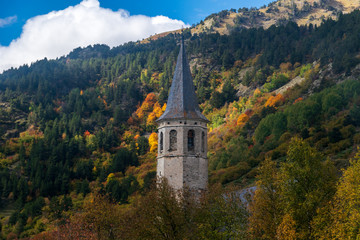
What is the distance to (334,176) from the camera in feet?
104

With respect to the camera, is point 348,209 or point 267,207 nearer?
point 348,209

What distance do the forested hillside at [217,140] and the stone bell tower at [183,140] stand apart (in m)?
3.71

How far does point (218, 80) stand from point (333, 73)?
62.9 meters

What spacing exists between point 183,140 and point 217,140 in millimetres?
84580

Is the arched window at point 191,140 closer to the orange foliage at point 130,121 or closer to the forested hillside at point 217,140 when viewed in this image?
the forested hillside at point 217,140

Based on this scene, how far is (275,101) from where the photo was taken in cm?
12775

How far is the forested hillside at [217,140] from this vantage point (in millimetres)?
31172

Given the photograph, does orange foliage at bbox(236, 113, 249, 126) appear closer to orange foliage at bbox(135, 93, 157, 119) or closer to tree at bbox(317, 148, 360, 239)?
orange foliage at bbox(135, 93, 157, 119)

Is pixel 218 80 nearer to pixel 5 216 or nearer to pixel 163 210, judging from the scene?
pixel 5 216

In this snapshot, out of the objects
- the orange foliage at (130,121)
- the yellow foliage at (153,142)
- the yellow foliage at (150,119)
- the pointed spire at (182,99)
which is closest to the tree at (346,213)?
the pointed spire at (182,99)

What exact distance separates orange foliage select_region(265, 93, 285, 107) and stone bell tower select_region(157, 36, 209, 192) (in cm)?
8532

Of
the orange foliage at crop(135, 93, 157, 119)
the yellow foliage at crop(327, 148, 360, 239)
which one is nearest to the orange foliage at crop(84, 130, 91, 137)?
the orange foliage at crop(135, 93, 157, 119)

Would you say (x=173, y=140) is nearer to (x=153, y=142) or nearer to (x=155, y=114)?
(x=153, y=142)

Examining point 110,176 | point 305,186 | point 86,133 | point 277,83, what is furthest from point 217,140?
point 305,186
